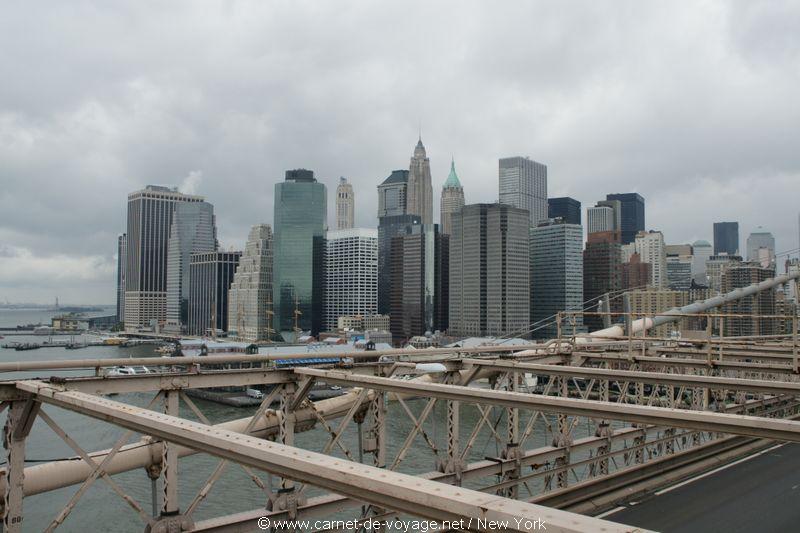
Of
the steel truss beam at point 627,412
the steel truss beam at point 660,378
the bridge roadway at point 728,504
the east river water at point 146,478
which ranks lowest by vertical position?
the east river water at point 146,478

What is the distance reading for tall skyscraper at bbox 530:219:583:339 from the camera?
16425 cm

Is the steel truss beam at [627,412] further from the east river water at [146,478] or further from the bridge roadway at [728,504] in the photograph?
the bridge roadway at [728,504]

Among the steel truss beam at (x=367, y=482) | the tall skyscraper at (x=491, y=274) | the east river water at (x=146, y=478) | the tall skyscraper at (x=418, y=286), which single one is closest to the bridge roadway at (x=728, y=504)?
the east river water at (x=146, y=478)

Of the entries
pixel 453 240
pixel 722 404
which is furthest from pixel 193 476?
pixel 453 240

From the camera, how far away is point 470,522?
3.03m

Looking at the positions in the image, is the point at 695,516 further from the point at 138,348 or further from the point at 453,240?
the point at 138,348

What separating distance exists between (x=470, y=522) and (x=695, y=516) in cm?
1253

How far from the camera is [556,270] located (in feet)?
552

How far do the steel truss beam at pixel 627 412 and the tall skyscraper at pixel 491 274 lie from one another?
5654 inches

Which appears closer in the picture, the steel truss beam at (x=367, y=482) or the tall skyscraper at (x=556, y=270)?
the steel truss beam at (x=367, y=482)

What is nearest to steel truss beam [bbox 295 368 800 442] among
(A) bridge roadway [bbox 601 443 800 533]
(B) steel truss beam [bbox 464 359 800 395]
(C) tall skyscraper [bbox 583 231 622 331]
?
(B) steel truss beam [bbox 464 359 800 395]

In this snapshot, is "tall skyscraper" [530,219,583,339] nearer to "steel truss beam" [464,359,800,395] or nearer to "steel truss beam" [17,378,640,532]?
"steel truss beam" [464,359,800,395]

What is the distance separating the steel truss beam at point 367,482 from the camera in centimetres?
292

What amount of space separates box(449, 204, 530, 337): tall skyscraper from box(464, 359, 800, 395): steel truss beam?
454 ft
